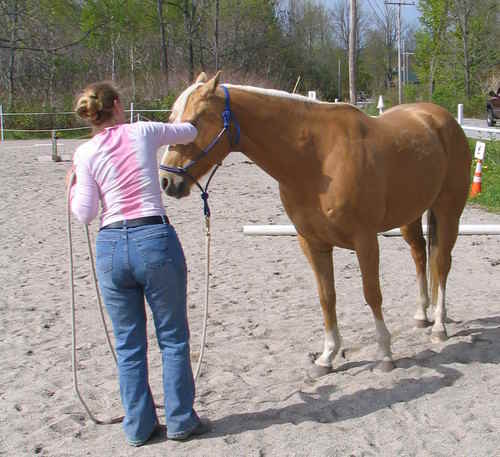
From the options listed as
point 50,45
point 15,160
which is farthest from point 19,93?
point 15,160

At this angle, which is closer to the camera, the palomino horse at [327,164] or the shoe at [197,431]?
the shoe at [197,431]

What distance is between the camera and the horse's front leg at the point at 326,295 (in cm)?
397

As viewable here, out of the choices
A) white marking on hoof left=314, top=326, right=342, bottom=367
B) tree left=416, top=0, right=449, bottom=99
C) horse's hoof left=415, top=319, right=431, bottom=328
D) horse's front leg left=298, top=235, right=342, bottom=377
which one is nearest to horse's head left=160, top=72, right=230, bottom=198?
horse's front leg left=298, top=235, right=342, bottom=377

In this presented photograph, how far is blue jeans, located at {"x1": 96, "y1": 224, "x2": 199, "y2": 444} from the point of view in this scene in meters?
2.82

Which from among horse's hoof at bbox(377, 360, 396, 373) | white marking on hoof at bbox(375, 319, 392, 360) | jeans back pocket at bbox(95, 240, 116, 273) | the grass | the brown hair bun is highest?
the brown hair bun

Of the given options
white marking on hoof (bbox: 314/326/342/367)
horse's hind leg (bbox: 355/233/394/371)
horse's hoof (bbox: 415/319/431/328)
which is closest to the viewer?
horse's hind leg (bbox: 355/233/394/371)

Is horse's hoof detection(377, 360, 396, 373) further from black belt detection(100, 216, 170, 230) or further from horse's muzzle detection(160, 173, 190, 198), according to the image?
black belt detection(100, 216, 170, 230)

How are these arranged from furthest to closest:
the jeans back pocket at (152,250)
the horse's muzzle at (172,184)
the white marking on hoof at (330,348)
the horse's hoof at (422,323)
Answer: the horse's hoof at (422,323) < the white marking on hoof at (330,348) < the horse's muzzle at (172,184) < the jeans back pocket at (152,250)

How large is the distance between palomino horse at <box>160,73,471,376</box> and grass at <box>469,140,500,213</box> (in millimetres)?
6306

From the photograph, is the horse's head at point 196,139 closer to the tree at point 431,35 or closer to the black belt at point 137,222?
the black belt at point 137,222

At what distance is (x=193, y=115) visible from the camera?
3.18m

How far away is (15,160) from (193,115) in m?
14.5

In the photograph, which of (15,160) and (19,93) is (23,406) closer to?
(15,160)

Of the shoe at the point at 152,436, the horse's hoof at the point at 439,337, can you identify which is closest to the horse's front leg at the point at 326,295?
the horse's hoof at the point at 439,337
